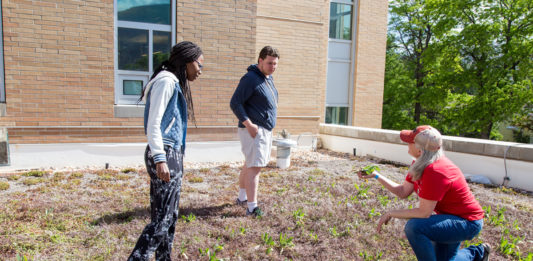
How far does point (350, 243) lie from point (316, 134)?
24.7 ft

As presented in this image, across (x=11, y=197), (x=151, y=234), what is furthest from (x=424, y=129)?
(x=11, y=197)

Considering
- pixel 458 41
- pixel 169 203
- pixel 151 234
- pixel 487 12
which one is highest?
pixel 487 12

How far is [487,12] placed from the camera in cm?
1477

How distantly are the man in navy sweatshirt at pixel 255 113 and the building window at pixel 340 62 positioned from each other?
8.90 meters

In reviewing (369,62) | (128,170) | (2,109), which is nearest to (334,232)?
(128,170)

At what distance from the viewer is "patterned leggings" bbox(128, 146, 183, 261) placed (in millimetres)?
2533

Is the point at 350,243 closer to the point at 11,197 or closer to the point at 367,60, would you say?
the point at 11,197

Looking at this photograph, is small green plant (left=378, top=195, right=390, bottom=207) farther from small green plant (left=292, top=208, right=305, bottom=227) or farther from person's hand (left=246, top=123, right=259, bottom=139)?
person's hand (left=246, top=123, right=259, bottom=139)

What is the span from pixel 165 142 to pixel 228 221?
1903 mm

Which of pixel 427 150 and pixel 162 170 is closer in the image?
pixel 162 170

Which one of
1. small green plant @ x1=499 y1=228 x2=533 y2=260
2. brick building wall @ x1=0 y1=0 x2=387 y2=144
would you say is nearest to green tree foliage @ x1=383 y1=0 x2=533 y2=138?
brick building wall @ x1=0 y1=0 x2=387 y2=144

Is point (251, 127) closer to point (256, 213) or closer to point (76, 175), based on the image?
point (256, 213)

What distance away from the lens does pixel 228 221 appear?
4.18 meters

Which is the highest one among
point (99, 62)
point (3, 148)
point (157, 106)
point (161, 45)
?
point (161, 45)
